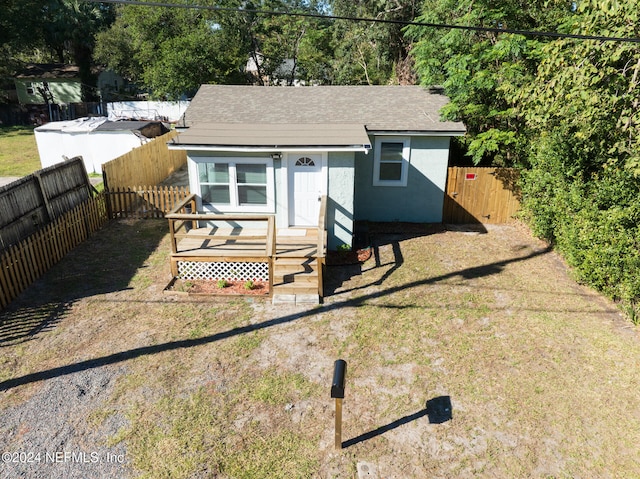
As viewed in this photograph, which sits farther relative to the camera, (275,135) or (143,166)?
(143,166)

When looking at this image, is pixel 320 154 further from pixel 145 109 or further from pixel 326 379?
pixel 145 109

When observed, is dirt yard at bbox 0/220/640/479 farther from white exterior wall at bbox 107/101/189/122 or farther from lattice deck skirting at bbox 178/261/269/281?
white exterior wall at bbox 107/101/189/122

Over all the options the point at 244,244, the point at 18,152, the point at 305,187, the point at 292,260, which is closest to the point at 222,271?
the point at 244,244

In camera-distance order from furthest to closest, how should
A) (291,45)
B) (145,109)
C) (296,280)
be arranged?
(145,109), (291,45), (296,280)

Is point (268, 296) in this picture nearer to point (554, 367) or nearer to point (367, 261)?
point (367, 261)

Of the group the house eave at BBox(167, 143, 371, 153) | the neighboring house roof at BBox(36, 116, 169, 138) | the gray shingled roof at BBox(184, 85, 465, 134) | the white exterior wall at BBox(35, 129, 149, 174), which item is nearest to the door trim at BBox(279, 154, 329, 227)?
the house eave at BBox(167, 143, 371, 153)

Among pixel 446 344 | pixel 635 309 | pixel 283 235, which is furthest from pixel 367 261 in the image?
pixel 635 309
